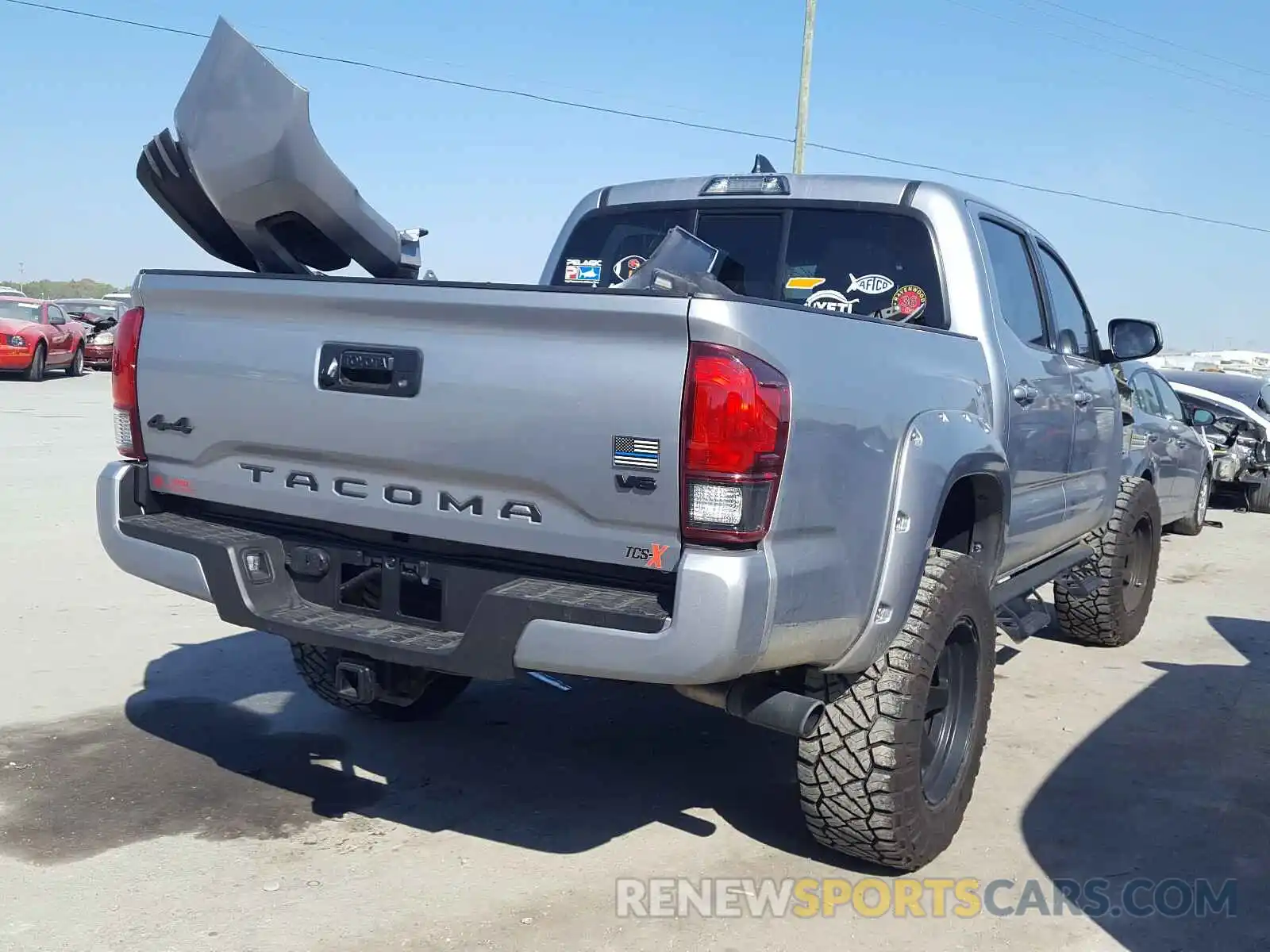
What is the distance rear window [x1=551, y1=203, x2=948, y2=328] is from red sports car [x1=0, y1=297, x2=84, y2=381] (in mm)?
18905

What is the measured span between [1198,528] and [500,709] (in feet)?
29.6

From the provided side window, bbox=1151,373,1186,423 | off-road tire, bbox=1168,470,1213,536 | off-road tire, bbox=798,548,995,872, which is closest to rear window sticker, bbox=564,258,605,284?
off-road tire, bbox=798,548,995,872

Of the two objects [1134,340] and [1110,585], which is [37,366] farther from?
[1134,340]

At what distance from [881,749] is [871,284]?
1879 millimetres

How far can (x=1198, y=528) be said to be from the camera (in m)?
12.0

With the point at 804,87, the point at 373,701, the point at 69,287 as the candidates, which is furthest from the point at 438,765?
the point at 69,287

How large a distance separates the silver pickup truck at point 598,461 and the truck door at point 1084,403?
815 millimetres

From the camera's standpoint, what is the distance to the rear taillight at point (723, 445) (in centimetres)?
289

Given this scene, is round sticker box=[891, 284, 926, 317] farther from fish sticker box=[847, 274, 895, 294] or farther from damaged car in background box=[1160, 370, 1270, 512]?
damaged car in background box=[1160, 370, 1270, 512]

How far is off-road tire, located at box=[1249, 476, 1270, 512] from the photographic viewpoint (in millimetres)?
13984

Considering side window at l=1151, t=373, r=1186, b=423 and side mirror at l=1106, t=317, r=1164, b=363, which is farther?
side window at l=1151, t=373, r=1186, b=423

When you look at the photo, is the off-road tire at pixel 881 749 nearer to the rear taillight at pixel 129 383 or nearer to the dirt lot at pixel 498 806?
the dirt lot at pixel 498 806

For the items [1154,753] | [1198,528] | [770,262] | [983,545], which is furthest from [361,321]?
[1198,528]

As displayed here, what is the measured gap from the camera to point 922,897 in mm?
3695
